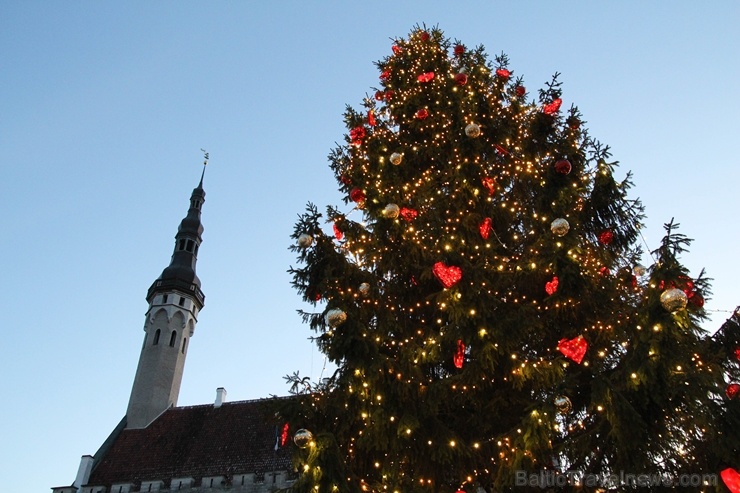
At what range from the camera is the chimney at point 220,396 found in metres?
30.8

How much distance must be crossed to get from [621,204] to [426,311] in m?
4.11

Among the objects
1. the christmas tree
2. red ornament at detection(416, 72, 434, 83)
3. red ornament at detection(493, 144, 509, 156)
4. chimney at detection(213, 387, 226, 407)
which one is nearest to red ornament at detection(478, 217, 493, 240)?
the christmas tree

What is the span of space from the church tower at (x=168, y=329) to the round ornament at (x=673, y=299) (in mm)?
30397

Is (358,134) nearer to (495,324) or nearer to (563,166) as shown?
(563,166)

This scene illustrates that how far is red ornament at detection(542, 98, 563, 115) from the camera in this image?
10.8 m

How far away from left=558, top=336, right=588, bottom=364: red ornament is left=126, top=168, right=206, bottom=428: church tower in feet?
92.7

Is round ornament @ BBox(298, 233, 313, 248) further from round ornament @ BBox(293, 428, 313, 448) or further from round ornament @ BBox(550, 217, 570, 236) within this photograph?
round ornament @ BBox(550, 217, 570, 236)

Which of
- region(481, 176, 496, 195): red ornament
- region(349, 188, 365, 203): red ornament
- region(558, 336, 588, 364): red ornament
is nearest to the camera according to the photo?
region(558, 336, 588, 364): red ornament

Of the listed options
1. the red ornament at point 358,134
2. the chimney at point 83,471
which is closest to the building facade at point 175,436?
the chimney at point 83,471

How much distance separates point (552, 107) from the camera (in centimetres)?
1082

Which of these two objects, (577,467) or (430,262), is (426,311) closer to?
(430,262)

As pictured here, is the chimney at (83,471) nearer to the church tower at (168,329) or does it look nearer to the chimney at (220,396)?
the church tower at (168,329)

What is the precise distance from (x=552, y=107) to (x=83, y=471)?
27.6m

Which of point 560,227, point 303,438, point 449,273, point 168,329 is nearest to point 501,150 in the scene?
point 560,227
